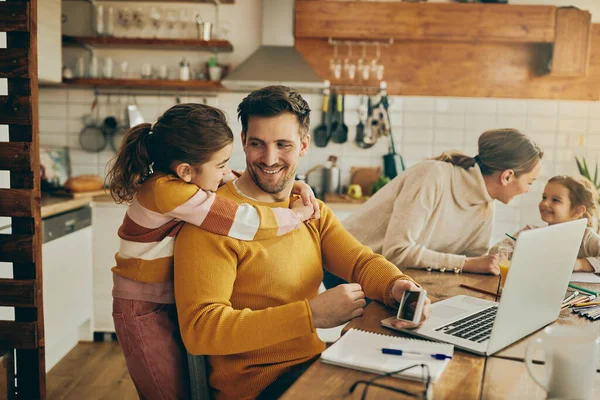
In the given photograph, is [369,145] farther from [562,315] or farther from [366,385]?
[366,385]

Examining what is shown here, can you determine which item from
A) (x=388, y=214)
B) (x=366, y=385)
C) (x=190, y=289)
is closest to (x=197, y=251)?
(x=190, y=289)

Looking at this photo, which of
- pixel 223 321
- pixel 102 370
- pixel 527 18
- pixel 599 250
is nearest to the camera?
pixel 223 321

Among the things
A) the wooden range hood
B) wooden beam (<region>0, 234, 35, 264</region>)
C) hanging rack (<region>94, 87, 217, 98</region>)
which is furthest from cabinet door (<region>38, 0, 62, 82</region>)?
wooden beam (<region>0, 234, 35, 264</region>)

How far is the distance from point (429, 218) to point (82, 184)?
2253 mm

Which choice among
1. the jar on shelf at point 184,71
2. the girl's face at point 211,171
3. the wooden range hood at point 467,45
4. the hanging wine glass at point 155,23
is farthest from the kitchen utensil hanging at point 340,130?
the girl's face at point 211,171

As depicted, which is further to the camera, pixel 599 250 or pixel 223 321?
pixel 599 250

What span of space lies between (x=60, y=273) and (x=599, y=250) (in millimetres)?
2579

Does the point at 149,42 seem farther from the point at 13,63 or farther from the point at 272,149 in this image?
the point at 272,149

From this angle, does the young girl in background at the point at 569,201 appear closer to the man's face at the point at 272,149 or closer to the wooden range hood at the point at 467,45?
the man's face at the point at 272,149

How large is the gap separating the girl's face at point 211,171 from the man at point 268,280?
0.07 m

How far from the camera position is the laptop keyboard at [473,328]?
50.3 inches

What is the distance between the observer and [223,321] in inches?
48.8

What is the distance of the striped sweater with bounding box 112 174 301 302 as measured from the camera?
4.45 feet

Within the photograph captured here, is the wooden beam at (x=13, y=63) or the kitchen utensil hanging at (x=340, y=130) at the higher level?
the wooden beam at (x=13, y=63)
